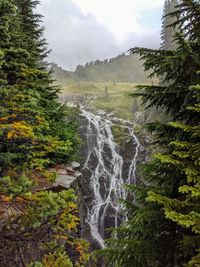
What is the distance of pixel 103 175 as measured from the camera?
100ft

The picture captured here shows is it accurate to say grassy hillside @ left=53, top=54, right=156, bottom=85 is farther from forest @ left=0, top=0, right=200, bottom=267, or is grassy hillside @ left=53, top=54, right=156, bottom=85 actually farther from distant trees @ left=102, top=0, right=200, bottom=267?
distant trees @ left=102, top=0, right=200, bottom=267

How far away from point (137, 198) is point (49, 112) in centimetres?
915

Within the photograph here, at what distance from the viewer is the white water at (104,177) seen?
85.1 ft

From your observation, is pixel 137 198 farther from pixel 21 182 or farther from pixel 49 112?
pixel 49 112

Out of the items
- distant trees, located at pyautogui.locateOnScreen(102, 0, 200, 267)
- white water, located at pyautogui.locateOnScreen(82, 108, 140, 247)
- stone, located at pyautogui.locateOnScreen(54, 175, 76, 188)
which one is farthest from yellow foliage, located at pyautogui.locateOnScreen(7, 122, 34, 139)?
white water, located at pyautogui.locateOnScreen(82, 108, 140, 247)

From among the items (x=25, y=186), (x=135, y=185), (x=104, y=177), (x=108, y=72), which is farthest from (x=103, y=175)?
(x=108, y=72)

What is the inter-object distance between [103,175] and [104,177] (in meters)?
0.32

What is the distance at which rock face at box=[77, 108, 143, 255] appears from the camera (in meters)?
25.6

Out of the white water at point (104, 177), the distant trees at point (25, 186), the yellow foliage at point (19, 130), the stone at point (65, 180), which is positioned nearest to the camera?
the distant trees at point (25, 186)

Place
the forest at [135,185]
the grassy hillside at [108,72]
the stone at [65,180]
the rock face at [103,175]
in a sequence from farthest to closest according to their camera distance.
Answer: the grassy hillside at [108,72]
the rock face at [103,175]
the stone at [65,180]
the forest at [135,185]

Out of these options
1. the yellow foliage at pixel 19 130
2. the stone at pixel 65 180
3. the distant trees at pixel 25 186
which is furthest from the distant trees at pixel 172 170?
the stone at pixel 65 180

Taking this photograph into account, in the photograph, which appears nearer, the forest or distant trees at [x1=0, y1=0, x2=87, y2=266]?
the forest

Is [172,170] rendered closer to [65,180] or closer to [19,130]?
[19,130]

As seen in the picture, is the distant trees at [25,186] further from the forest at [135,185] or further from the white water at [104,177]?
the white water at [104,177]
